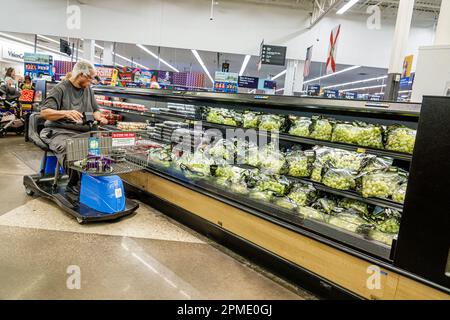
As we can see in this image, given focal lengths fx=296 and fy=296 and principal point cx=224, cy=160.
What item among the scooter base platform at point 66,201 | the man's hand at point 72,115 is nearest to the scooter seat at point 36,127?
the scooter base platform at point 66,201

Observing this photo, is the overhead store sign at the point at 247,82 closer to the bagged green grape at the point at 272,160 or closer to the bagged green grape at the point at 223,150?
the bagged green grape at the point at 223,150

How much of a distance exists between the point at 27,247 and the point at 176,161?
183 cm

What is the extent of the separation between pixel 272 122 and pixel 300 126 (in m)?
0.31

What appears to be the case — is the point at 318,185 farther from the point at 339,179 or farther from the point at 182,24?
the point at 182,24

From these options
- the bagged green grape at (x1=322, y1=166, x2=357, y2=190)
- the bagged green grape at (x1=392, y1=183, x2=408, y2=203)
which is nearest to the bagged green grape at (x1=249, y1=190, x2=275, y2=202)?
the bagged green grape at (x1=322, y1=166, x2=357, y2=190)

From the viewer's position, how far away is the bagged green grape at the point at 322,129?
2.71 metres

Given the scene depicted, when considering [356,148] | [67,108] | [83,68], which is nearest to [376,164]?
[356,148]

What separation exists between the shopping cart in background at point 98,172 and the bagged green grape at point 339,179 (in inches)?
79.8

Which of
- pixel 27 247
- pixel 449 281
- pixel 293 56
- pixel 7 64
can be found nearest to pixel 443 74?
pixel 449 281

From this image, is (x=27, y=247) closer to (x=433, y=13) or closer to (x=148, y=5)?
(x=148, y=5)

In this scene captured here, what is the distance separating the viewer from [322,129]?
8.98ft

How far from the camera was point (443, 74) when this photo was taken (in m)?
2.46

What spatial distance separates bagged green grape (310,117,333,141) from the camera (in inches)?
107
